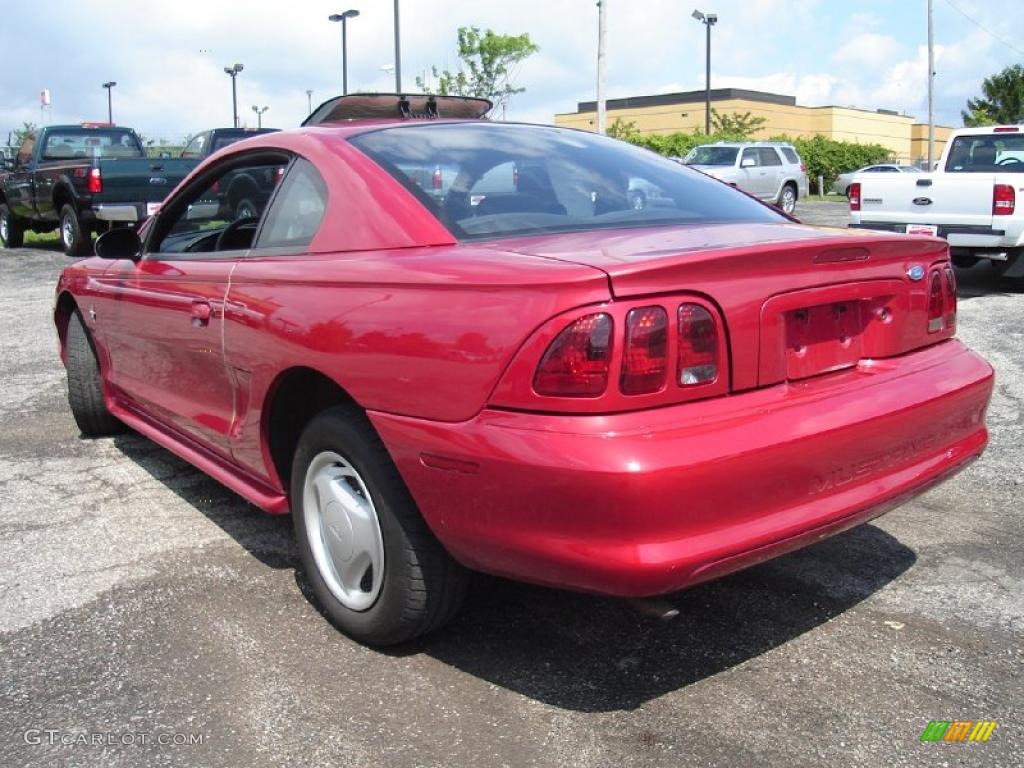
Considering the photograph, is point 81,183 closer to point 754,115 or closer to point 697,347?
point 697,347

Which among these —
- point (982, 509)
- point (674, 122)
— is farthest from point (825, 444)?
point (674, 122)

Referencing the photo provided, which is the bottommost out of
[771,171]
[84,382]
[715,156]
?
[84,382]

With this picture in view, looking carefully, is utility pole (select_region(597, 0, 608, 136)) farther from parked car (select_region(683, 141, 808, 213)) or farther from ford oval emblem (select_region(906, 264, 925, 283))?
ford oval emblem (select_region(906, 264, 925, 283))

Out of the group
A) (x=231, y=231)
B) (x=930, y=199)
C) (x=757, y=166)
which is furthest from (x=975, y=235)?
(x=757, y=166)

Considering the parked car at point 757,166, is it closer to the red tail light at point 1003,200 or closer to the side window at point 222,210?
the red tail light at point 1003,200

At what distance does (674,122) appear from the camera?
68875 millimetres

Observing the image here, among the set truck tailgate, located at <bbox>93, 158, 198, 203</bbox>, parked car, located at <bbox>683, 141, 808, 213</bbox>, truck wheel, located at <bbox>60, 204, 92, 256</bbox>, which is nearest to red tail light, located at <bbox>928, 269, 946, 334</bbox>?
truck tailgate, located at <bbox>93, 158, 198, 203</bbox>

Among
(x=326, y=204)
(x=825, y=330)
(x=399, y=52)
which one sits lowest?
(x=825, y=330)

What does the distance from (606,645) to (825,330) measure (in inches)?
43.1

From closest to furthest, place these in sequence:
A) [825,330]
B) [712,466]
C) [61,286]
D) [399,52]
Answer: [712,466]
[825,330]
[61,286]
[399,52]

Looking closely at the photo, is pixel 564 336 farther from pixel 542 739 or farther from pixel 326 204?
pixel 326 204

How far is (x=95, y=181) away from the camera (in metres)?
14.0

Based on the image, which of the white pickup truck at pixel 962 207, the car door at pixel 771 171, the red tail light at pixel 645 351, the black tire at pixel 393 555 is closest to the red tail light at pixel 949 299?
the red tail light at pixel 645 351

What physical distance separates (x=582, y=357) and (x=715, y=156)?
22575mm
